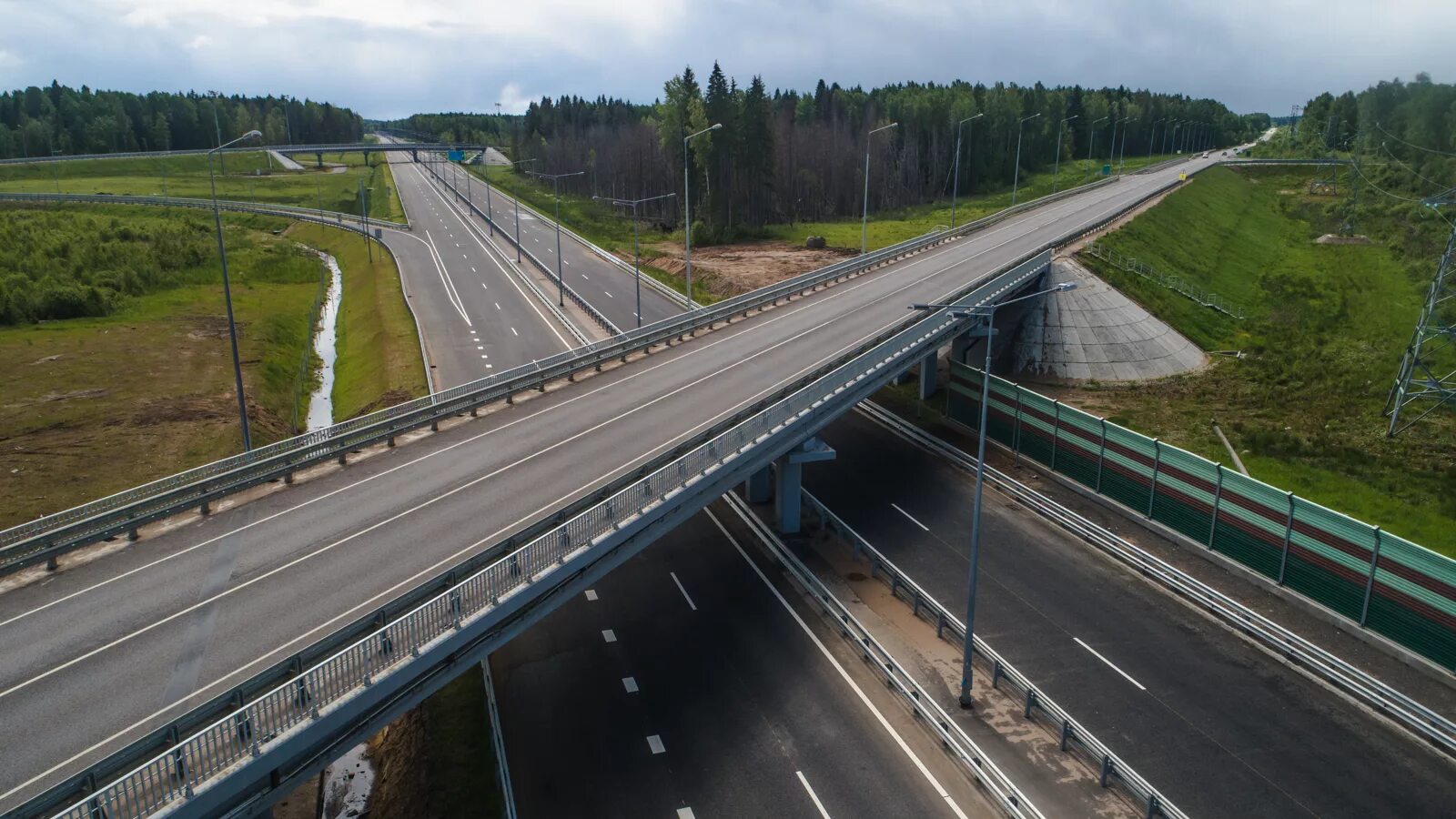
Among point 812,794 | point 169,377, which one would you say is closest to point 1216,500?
point 812,794

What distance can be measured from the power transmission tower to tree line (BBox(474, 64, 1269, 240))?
65.2m

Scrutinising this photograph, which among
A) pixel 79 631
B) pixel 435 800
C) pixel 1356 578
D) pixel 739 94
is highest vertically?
pixel 739 94

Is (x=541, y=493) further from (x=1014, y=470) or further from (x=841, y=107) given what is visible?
(x=841, y=107)

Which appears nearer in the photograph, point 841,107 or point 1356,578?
point 1356,578

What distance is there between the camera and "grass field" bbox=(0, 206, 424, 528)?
146 ft

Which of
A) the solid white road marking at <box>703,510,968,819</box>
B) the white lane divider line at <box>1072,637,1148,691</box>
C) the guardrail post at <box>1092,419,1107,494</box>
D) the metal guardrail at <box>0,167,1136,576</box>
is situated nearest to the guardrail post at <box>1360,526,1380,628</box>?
the white lane divider line at <box>1072,637,1148,691</box>

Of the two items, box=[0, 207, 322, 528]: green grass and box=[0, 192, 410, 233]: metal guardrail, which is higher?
box=[0, 192, 410, 233]: metal guardrail

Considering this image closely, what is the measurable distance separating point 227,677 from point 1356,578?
99.1 feet

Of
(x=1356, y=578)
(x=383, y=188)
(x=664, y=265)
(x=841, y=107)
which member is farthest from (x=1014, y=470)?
(x=383, y=188)

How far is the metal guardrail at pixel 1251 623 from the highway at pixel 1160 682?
478mm

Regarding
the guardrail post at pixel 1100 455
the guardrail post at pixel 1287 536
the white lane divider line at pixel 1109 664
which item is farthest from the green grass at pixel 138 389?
the guardrail post at pixel 1287 536

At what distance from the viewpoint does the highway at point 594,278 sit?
69.1m

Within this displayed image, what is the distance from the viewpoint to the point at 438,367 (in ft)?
181

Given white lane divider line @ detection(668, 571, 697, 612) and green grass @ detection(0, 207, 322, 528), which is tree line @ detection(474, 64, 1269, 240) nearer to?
green grass @ detection(0, 207, 322, 528)
